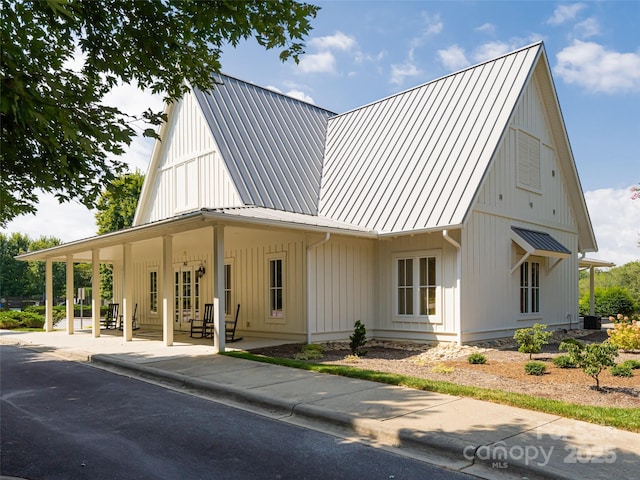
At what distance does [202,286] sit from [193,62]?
39.3 feet

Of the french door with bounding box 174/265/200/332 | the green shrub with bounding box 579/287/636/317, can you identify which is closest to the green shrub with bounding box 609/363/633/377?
the french door with bounding box 174/265/200/332

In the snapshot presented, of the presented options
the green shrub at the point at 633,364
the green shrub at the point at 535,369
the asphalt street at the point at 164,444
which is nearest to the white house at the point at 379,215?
the green shrub at the point at 535,369

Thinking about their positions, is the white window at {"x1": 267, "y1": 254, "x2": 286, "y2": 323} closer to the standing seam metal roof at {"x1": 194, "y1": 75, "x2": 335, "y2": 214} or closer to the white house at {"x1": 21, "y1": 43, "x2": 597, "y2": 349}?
the white house at {"x1": 21, "y1": 43, "x2": 597, "y2": 349}

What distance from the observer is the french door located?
Answer: 59.2 ft

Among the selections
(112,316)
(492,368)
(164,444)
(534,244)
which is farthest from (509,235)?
(112,316)

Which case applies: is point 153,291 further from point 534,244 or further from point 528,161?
point 528,161

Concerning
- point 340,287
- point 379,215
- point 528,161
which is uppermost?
point 528,161

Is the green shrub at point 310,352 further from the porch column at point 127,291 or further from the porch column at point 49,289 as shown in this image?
the porch column at point 49,289

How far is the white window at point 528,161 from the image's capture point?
15234 millimetres

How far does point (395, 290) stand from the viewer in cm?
1409

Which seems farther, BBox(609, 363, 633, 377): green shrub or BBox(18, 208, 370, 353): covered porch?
BBox(18, 208, 370, 353): covered porch

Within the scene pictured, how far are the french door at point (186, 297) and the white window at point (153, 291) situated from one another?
83.4 inches

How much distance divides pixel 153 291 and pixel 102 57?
51.2 feet

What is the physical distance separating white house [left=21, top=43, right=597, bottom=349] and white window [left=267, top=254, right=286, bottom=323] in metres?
0.05
